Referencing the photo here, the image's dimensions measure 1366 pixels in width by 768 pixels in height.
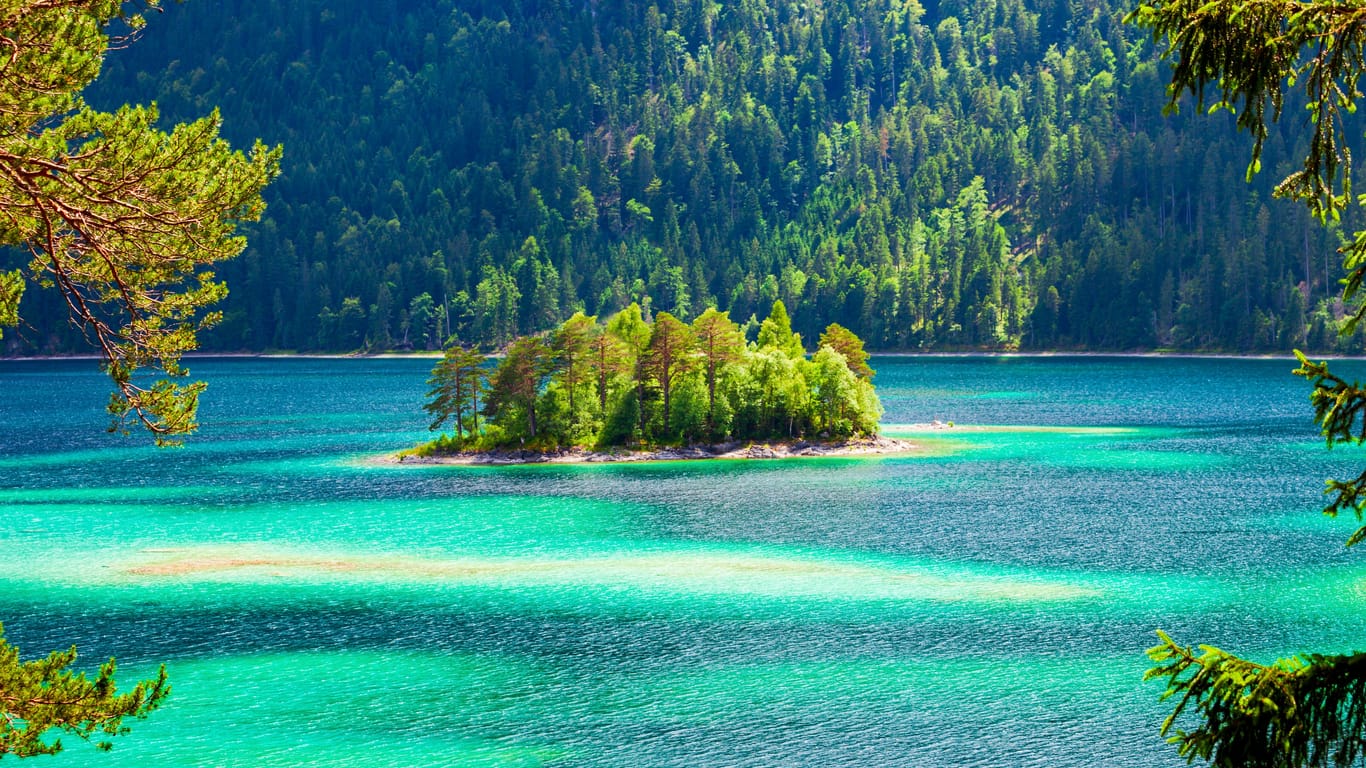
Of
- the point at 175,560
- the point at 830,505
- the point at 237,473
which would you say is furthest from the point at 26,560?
the point at 830,505

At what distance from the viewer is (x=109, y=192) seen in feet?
85.5

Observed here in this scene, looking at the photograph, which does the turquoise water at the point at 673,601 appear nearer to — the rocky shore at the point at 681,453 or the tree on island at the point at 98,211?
the rocky shore at the point at 681,453

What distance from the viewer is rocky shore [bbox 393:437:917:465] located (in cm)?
15075

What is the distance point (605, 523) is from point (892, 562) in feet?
89.4

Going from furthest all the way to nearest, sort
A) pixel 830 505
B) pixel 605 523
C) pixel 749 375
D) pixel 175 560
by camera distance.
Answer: pixel 749 375
pixel 830 505
pixel 605 523
pixel 175 560

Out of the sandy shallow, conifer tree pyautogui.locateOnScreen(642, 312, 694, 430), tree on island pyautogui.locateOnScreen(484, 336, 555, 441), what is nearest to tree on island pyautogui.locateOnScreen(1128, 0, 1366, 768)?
the sandy shallow

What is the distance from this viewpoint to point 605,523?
107m

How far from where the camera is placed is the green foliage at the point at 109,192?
25141mm

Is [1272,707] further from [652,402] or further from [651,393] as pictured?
[652,402]

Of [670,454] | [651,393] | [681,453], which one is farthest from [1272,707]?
[651,393]

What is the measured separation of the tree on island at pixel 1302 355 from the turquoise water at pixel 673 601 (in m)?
34.1

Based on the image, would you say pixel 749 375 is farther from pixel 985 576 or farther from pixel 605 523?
pixel 985 576

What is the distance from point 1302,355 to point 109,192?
70.1ft

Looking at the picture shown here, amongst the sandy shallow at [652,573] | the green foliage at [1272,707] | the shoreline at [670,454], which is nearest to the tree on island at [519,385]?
the shoreline at [670,454]
